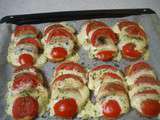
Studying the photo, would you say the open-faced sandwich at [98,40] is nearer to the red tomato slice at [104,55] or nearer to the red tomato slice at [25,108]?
the red tomato slice at [104,55]

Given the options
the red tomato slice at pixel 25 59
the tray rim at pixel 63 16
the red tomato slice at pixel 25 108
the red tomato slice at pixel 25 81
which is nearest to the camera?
the red tomato slice at pixel 25 108

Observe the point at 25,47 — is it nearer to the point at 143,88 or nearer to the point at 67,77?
the point at 67,77

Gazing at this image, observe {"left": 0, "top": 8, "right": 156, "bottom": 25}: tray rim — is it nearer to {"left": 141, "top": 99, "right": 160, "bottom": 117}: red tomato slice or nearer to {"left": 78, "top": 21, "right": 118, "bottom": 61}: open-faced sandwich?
{"left": 78, "top": 21, "right": 118, "bottom": 61}: open-faced sandwich

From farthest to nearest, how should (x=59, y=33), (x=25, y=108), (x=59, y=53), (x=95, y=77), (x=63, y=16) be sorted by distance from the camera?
(x=63, y=16), (x=59, y=33), (x=59, y=53), (x=95, y=77), (x=25, y=108)

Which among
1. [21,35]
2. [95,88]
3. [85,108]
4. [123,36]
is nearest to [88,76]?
[95,88]

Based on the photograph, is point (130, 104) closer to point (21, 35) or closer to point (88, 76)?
point (88, 76)

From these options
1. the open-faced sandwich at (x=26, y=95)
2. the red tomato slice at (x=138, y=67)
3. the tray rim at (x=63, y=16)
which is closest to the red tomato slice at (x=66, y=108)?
the open-faced sandwich at (x=26, y=95)

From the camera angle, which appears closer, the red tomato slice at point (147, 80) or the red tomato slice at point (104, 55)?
the red tomato slice at point (147, 80)

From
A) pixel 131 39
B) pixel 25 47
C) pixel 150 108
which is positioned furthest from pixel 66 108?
pixel 131 39
